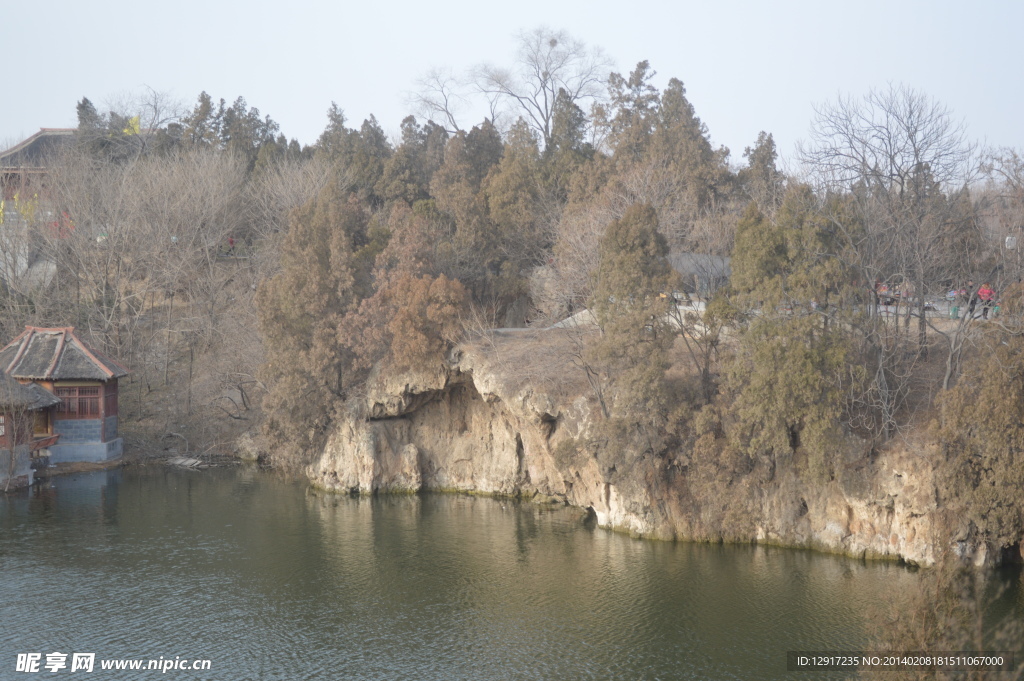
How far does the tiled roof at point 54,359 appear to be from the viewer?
102 ft

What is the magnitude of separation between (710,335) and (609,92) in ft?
71.1

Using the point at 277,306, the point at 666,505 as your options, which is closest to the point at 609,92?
the point at 277,306

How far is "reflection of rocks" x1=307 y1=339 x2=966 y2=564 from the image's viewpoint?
21.2 meters

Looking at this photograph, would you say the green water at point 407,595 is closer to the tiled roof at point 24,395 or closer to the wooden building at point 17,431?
the wooden building at point 17,431

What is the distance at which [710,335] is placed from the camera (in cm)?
2344

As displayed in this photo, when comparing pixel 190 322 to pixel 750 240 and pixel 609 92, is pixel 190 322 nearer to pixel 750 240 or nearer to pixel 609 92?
pixel 609 92

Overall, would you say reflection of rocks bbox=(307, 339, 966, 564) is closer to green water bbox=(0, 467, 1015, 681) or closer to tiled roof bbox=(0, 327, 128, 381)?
green water bbox=(0, 467, 1015, 681)

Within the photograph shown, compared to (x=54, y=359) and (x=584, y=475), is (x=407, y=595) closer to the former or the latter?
(x=584, y=475)

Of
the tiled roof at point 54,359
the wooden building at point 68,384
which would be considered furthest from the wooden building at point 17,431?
the wooden building at point 68,384

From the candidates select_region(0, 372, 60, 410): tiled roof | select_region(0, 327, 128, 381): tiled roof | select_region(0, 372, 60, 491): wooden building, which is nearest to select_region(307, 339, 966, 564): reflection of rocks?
select_region(0, 327, 128, 381): tiled roof

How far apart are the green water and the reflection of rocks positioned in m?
0.74

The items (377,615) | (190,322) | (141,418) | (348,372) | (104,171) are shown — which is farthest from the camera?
(104,171)

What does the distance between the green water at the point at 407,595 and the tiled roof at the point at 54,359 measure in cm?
630

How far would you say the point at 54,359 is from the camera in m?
31.5
